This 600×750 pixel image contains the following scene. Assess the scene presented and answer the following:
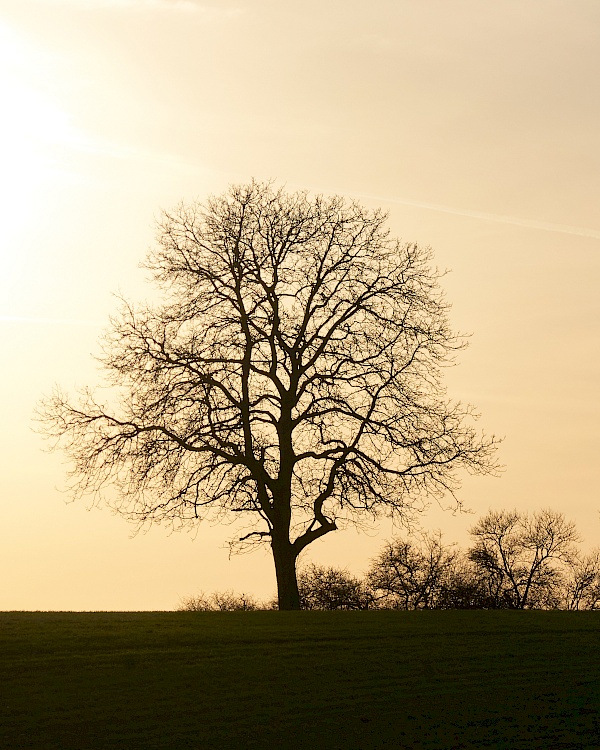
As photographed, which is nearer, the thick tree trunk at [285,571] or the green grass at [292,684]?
the green grass at [292,684]

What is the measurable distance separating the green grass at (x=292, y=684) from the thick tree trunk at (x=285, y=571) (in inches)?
168

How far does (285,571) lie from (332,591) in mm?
27992

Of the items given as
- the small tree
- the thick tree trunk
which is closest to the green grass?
the thick tree trunk

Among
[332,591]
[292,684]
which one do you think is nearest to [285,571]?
[292,684]

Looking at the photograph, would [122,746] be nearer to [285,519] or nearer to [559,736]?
[559,736]

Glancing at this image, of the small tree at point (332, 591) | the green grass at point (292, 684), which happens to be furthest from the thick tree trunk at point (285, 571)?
the small tree at point (332, 591)

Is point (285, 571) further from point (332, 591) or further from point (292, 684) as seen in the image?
point (332, 591)

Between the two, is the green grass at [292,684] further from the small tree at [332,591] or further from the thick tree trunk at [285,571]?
the small tree at [332,591]

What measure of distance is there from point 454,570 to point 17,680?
148 ft

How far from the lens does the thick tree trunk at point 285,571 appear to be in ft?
104

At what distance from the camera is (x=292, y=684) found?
19422 millimetres

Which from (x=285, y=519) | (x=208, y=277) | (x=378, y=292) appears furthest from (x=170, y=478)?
(x=378, y=292)

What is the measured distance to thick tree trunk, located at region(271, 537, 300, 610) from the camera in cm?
3170

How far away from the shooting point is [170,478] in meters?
31.6
